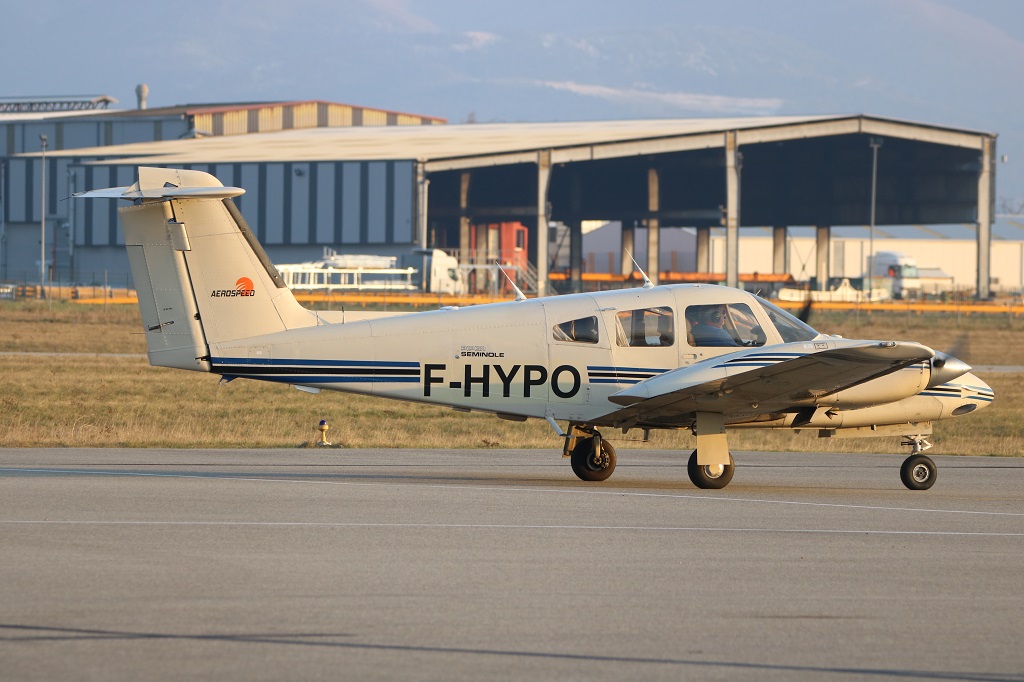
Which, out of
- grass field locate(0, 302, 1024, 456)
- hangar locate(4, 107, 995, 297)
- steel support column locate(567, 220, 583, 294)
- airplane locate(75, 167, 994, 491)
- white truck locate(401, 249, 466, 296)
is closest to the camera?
airplane locate(75, 167, 994, 491)

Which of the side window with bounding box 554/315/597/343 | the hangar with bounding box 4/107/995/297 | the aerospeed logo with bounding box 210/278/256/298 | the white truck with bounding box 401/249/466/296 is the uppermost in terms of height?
the hangar with bounding box 4/107/995/297

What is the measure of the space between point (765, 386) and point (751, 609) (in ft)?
20.0

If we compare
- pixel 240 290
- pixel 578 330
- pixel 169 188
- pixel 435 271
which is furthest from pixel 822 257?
pixel 169 188

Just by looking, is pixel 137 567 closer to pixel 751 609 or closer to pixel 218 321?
pixel 751 609

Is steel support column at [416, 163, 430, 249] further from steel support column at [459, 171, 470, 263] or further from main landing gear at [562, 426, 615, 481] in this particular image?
main landing gear at [562, 426, 615, 481]

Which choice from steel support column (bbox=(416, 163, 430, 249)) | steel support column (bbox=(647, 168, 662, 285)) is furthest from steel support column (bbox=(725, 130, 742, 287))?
steel support column (bbox=(416, 163, 430, 249))

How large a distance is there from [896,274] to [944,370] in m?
85.5

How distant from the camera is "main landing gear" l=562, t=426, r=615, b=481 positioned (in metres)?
15.5

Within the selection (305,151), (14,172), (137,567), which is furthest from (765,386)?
(14,172)

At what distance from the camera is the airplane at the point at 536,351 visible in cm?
1452

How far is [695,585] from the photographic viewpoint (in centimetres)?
909

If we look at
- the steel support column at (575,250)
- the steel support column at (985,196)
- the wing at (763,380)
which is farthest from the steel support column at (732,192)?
the wing at (763,380)

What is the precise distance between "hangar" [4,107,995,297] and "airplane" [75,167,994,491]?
48446 millimetres

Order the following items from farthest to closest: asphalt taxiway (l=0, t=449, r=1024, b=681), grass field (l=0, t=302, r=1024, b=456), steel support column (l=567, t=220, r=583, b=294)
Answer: steel support column (l=567, t=220, r=583, b=294) < grass field (l=0, t=302, r=1024, b=456) < asphalt taxiway (l=0, t=449, r=1024, b=681)
